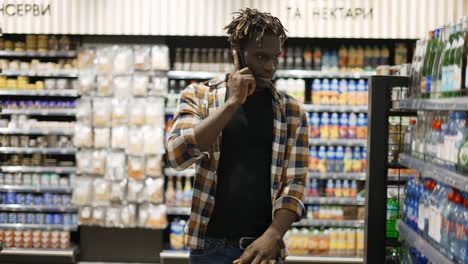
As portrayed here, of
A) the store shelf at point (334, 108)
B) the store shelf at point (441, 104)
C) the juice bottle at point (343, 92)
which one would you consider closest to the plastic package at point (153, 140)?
the store shelf at point (334, 108)

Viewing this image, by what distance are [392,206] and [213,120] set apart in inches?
90.3

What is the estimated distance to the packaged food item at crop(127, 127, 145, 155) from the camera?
6.82 metres

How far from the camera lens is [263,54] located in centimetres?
219

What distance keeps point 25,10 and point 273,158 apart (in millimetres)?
5273

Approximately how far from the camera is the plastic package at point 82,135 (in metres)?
6.84

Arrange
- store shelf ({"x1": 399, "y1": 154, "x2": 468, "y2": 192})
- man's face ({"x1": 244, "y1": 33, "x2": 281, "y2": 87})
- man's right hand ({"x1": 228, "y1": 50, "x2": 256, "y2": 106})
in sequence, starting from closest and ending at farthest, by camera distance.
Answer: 1. man's right hand ({"x1": 228, "y1": 50, "x2": 256, "y2": 106})
2. man's face ({"x1": 244, "y1": 33, "x2": 281, "y2": 87})
3. store shelf ({"x1": 399, "y1": 154, "x2": 468, "y2": 192})

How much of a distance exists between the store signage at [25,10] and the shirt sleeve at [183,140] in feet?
16.5

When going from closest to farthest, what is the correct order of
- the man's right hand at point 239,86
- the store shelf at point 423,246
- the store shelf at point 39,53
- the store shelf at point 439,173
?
the man's right hand at point 239,86
the store shelf at point 439,173
the store shelf at point 423,246
the store shelf at point 39,53

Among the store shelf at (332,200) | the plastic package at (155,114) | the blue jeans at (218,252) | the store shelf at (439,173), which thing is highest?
the plastic package at (155,114)

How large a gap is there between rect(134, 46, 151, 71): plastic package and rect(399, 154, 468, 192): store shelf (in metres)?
3.89

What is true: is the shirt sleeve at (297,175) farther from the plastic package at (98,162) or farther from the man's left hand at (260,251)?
the plastic package at (98,162)

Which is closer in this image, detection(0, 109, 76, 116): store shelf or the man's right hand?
the man's right hand

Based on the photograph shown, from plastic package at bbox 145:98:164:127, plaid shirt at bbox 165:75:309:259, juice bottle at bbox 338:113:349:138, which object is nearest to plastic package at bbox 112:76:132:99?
plastic package at bbox 145:98:164:127

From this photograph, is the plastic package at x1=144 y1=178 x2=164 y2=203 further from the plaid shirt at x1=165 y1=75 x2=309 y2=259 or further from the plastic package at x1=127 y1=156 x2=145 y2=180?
the plaid shirt at x1=165 y1=75 x2=309 y2=259
